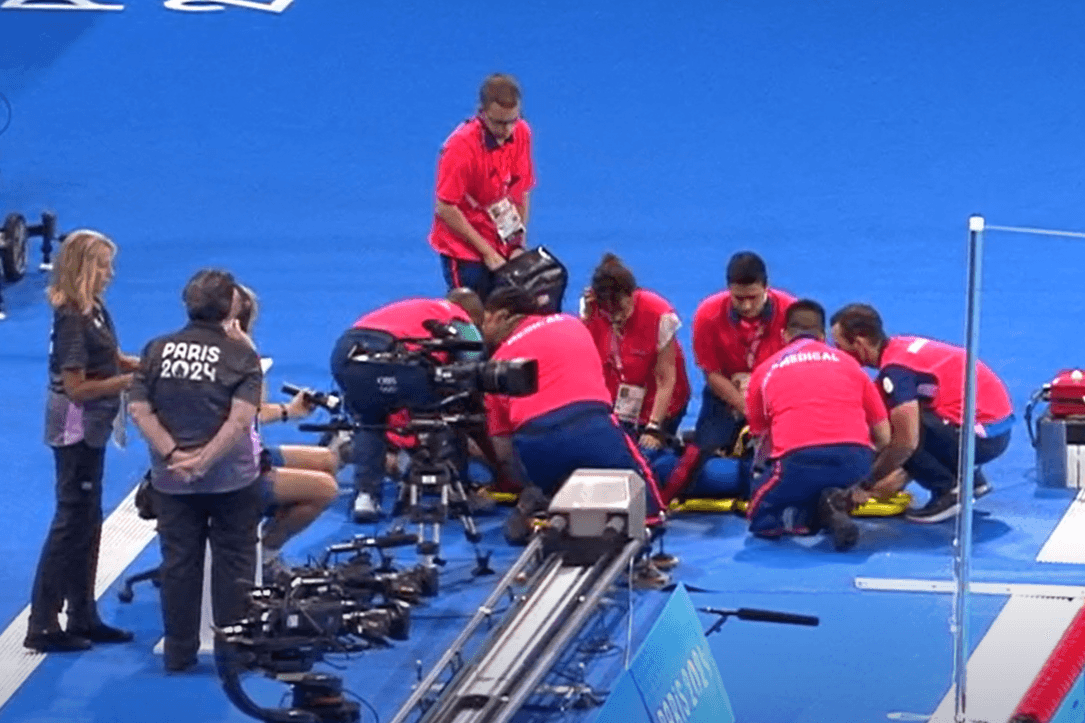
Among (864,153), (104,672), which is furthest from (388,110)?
(104,672)

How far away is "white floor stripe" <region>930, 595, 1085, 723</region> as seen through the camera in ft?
30.2

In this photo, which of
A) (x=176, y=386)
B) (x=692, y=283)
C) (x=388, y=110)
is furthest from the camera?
(x=388, y=110)

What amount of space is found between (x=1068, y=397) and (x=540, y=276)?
2.45 meters

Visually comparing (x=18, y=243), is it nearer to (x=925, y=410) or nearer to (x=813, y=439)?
(x=813, y=439)

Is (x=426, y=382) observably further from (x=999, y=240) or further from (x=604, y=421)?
(x=999, y=240)

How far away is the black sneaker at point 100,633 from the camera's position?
33.2ft

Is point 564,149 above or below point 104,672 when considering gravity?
above

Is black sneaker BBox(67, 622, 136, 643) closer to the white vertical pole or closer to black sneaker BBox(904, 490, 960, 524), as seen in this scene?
the white vertical pole

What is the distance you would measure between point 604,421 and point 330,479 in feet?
3.93

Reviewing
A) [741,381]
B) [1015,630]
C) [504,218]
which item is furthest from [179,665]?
[504,218]

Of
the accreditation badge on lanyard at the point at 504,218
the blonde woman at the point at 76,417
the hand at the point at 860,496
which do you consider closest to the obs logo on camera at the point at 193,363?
the blonde woman at the point at 76,417

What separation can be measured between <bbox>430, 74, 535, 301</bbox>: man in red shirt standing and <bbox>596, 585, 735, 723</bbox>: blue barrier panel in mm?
4319

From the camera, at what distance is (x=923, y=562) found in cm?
1084

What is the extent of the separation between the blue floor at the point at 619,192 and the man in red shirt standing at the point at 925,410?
0.28m
